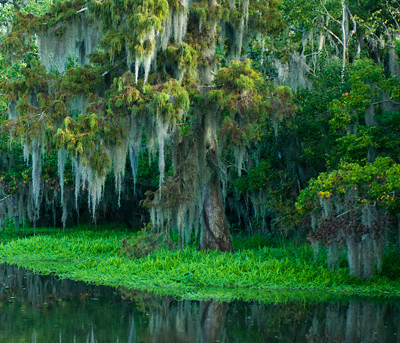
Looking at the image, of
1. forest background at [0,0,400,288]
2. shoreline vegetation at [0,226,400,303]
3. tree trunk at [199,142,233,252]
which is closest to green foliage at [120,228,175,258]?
shoreline vegetation at [0,226,400,303]

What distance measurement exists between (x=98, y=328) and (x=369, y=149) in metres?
7.26

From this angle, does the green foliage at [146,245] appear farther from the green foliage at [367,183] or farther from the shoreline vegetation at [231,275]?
the green foliage at [367,183]

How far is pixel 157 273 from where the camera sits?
1398 centimetres

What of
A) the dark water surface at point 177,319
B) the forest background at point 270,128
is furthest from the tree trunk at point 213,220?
the dark water surface at point 177,319

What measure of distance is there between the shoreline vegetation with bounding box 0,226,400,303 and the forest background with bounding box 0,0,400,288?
21.6 inches

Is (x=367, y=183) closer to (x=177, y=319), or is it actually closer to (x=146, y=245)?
(x=177, y=319)

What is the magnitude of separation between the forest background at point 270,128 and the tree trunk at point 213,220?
0.20ft

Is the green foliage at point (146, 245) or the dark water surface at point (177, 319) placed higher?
the green foliage at point (146, 245)

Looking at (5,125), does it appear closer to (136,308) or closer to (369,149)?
(136,308)

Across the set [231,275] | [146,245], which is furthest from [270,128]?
[231,275]

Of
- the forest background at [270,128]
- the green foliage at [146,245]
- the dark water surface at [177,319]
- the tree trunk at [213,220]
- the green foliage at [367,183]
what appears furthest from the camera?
the tree trunk at [213,220]

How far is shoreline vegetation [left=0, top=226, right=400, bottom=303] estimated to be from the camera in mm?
12188

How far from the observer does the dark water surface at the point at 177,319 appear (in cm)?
847

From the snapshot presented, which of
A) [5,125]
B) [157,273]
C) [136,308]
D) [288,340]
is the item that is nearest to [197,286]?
[157,273]
